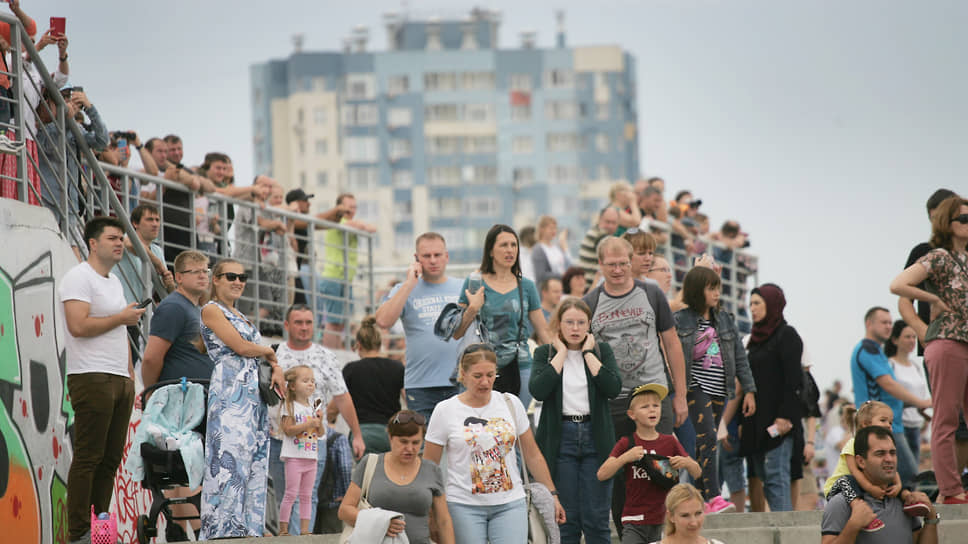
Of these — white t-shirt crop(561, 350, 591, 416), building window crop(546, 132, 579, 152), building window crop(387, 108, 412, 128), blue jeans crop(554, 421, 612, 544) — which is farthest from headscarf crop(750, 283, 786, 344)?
building window crop(546, 132, 579, 152)

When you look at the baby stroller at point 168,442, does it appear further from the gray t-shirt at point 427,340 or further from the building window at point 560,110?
the building window at point 560,110

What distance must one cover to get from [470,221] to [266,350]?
→ 322ft

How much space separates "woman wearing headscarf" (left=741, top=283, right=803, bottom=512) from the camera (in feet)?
38.7

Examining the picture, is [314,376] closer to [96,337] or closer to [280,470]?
[280,470]

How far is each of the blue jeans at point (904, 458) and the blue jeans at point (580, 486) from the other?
161 inches

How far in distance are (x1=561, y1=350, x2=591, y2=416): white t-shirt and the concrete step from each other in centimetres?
112

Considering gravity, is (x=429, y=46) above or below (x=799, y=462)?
above

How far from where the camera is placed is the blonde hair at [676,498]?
829cm

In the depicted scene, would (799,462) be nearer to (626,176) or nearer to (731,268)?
(731,268)

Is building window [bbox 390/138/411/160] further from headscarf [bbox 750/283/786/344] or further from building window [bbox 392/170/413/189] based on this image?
headscarf [bbox 750/283/786/344]

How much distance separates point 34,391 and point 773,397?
576 cm

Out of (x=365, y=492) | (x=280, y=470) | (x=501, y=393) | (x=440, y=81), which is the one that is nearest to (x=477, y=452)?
(x=365, y=492)

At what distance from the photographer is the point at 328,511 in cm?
1182

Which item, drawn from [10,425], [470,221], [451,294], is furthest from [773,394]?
[470,221]
